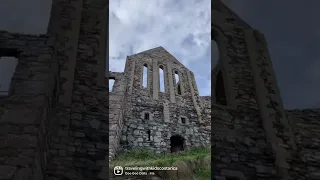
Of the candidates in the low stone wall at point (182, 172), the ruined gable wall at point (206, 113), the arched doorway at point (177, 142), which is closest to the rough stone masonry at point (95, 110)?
the low stone wall at point (182, 172)

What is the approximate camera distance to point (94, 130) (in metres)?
5.86

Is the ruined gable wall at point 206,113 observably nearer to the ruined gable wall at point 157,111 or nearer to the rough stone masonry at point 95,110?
the ruined gable wall at point 157,111

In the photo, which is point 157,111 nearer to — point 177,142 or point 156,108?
point 156,108

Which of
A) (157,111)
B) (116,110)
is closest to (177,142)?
(157,111)

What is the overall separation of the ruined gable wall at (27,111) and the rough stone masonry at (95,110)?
1cm

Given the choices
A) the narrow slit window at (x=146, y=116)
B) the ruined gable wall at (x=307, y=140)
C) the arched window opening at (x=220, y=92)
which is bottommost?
the ruined gable wall at (x=307, y=140)

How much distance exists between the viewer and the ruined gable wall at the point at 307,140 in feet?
20.4

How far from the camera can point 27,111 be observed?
4328 mm

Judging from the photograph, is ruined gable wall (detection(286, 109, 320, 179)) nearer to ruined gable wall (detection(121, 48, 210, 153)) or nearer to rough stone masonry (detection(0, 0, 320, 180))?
rough stone masonry (detection(0, 0, 320, 180))

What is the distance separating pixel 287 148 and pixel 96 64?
384cm

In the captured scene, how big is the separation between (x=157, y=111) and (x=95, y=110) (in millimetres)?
16406

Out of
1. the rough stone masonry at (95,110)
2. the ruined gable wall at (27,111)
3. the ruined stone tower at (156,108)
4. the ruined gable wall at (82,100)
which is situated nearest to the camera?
the ruined gable wall at (27,111)

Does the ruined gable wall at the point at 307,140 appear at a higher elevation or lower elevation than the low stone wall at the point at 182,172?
higher

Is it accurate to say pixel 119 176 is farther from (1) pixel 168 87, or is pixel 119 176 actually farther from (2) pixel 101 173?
(1) pixel 168 87
